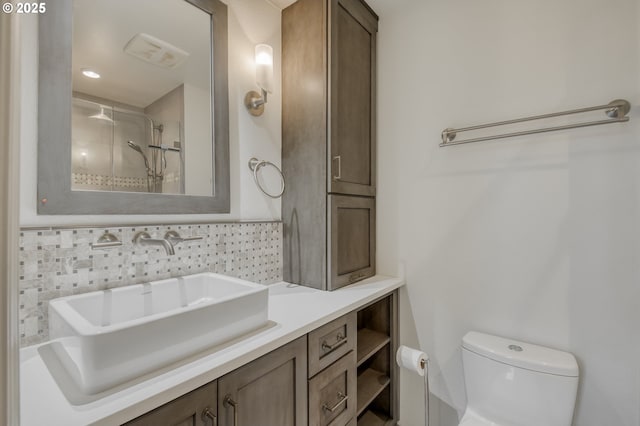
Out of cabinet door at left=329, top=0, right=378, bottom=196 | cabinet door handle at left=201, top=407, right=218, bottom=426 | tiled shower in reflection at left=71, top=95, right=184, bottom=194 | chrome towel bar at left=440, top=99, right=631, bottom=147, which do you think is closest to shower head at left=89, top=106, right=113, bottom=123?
tiled shower in reflection at left=71, top=95, right=184, bottom=194

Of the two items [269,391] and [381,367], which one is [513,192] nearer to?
[381,367]

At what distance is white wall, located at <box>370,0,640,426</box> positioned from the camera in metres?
1.10

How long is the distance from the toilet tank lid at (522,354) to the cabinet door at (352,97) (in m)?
0.91

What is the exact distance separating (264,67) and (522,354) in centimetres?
170

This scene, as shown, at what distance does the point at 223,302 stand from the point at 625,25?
1.75 meters

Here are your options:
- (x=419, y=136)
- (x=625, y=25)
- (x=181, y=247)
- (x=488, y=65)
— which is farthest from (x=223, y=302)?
(x=625, y=25)

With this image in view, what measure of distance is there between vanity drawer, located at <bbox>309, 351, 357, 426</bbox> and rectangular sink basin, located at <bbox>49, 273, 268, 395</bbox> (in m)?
0.36

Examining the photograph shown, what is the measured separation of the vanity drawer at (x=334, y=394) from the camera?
1.07 metres

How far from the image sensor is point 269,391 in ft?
2.95

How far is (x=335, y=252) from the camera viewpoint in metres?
1.45

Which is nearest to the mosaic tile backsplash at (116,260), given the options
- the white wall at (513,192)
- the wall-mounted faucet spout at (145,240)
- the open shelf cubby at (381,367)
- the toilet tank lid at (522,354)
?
the wall-mounted faucet spout at (145,240)

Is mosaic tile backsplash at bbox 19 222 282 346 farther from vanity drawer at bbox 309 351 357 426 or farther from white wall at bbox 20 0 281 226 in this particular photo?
vanity drawer at bbox 309 351 357 426

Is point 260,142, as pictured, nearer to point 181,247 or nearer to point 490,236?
point 181,247

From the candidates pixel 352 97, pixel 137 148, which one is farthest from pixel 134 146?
pixel 352 97
